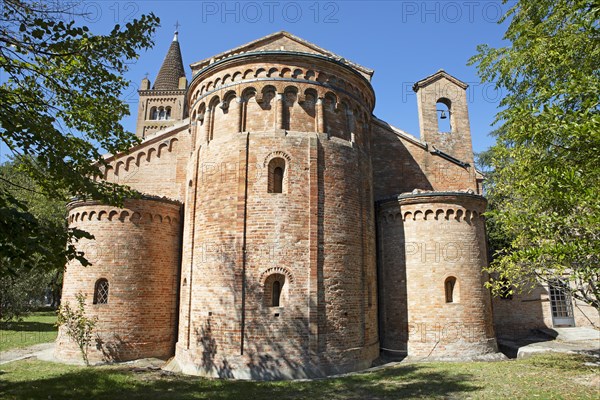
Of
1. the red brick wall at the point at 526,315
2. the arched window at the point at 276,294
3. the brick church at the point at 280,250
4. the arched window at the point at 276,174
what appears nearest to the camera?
the brick church at the point at 280,250

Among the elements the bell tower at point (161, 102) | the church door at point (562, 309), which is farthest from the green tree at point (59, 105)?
the bell tower at point (161, 102)

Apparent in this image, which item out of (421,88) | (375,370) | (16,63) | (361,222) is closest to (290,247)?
(361,222)

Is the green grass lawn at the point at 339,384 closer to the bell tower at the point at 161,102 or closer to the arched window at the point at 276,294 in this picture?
the arched window at the point at 276,294

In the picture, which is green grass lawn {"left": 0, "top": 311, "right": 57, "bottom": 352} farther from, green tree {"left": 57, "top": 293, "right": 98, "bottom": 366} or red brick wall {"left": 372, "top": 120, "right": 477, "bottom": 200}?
red brick wall {"left": 372, "top": 120, "right": 477, "bottom": 200}

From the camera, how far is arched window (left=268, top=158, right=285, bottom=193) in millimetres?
12961

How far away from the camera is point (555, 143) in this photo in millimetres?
10852

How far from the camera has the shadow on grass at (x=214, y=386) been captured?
9.55 meters

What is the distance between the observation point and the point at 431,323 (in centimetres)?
1433

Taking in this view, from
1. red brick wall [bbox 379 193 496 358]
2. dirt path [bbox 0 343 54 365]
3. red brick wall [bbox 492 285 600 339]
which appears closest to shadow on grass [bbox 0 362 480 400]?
red brick wall [bbox 379 193 496 358]

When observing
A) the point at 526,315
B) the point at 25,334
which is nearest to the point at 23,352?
the point at 25,334

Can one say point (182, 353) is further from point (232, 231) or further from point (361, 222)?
point (361, 222)

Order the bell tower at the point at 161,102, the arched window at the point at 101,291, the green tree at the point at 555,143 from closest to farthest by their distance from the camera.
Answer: the green tree at the point at 555,143, the arched window at the point at 101,291, the bell tower at the point at 161,102

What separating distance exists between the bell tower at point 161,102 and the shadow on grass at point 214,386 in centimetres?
3029

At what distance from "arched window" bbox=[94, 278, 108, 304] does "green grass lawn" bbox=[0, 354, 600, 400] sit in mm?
2164
